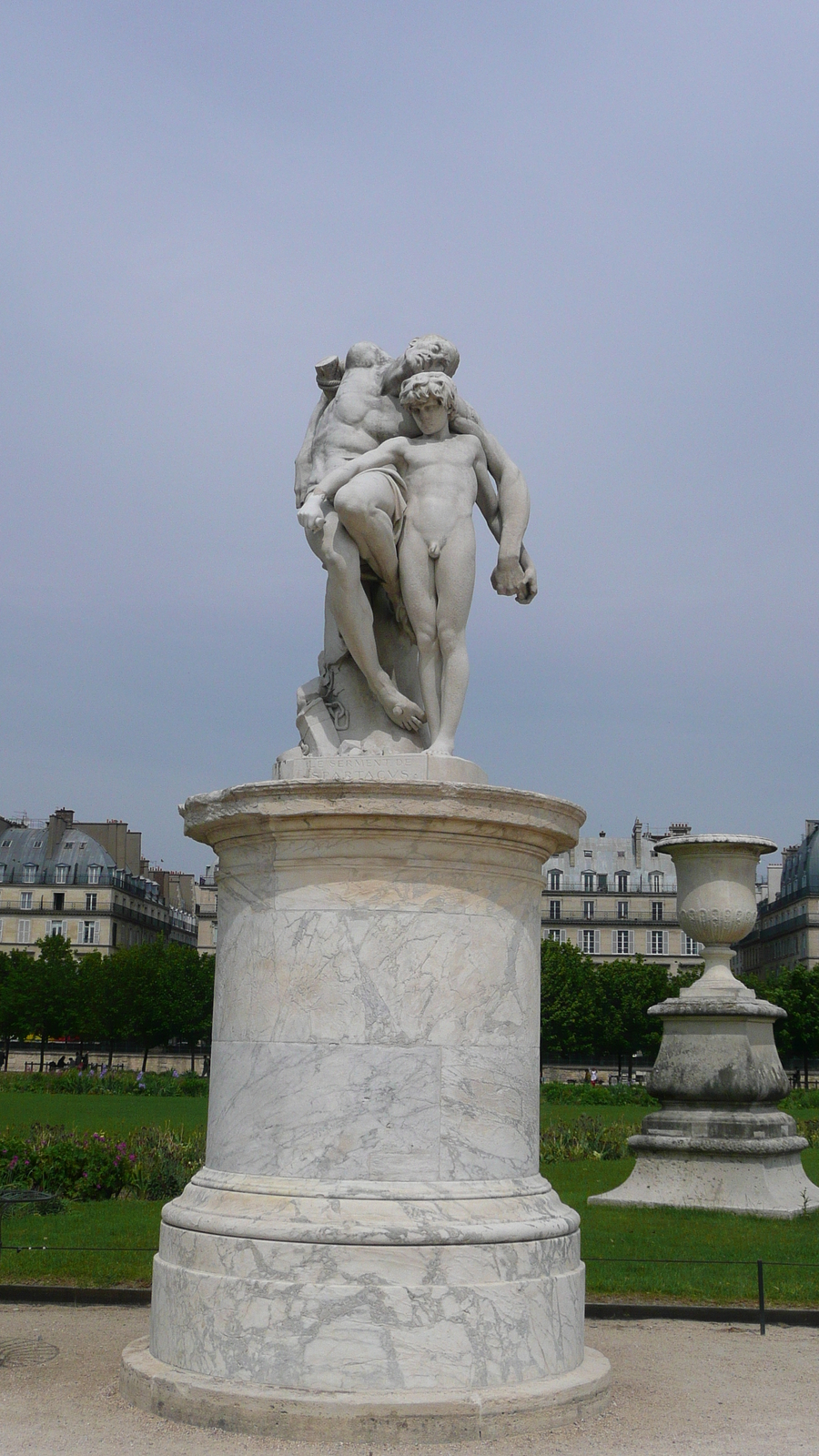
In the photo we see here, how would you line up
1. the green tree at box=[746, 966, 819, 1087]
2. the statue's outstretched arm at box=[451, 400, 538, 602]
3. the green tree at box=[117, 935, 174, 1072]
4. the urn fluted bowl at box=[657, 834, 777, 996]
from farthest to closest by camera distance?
the green tree at box=[117, 935, 174, 1072], the green tree at box=[746, 966, 819, 1087], the urn fluted bowl at box=[657, 834, 777, 996], the statue's outstretched arm at box=[451, 400, 538, 602]

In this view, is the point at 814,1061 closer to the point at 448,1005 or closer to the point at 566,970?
the point at 566,970

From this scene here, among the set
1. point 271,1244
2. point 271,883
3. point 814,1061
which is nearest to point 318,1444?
point 271,1244

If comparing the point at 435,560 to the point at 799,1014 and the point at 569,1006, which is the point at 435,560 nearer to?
the point at 799,1014

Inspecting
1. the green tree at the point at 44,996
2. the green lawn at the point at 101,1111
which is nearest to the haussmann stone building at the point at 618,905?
the green tree at the point at 44,996

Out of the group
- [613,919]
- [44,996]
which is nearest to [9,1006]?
[44,996]

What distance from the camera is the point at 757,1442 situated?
18.2 ft

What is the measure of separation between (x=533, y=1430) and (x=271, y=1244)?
1343 millimetres

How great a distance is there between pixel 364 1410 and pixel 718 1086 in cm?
911

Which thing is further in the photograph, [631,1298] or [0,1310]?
[631,1298]

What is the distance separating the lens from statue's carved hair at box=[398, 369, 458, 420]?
7.29 meters

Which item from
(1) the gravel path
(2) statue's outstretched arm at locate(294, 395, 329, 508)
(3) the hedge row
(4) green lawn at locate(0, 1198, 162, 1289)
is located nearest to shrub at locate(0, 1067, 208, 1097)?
(3) the hedge row

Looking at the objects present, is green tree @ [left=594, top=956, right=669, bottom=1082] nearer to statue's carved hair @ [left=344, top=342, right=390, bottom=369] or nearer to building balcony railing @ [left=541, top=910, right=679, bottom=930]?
building balcony railing @ [left=541, top=910, right=679, bottom=930]

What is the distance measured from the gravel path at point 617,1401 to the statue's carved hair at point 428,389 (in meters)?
5.11

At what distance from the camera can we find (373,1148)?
6.03 m
